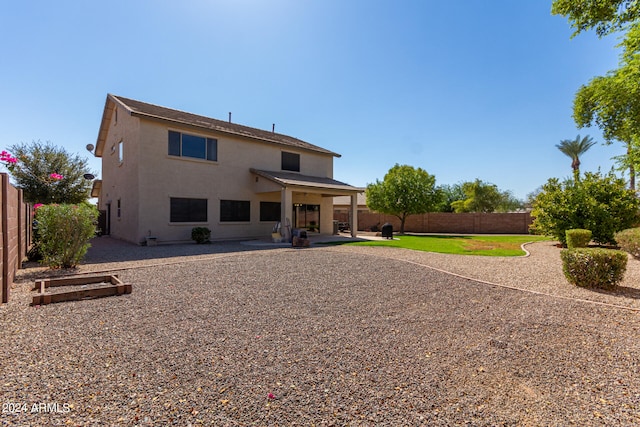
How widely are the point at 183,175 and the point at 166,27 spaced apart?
712cm

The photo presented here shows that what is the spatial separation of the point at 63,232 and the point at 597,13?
1705cm

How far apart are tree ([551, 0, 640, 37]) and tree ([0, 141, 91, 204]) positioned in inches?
1150

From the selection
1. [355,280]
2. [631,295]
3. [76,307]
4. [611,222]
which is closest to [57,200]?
[76,307]

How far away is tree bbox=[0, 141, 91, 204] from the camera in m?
21.9

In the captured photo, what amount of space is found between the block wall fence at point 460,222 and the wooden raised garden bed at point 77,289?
25470 millimetres

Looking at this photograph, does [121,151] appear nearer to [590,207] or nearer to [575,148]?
[590,207]

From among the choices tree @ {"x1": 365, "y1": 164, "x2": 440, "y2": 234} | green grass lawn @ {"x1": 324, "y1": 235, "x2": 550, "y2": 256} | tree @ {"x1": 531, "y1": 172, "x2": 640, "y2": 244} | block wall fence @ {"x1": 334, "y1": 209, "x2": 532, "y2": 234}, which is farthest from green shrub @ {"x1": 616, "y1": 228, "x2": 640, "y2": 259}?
block wall fence @ {"x1": 334, "y1": 209, "x2": 532, "y2": 234}

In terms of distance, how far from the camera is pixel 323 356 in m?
3.58

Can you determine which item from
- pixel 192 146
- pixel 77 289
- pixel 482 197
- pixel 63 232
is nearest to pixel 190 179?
pixel 192 146

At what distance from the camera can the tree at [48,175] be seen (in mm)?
21938

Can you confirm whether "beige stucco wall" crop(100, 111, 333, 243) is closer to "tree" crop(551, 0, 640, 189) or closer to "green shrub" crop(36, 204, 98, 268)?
"green shrub" crop(36, 204, 98, 268)

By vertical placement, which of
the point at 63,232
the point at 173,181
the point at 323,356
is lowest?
the point at 323,356

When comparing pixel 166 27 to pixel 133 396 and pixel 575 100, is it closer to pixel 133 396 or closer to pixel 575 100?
pixel 133 396

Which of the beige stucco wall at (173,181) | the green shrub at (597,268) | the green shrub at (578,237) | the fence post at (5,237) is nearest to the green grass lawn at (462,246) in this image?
the green shrub at (578,237)
